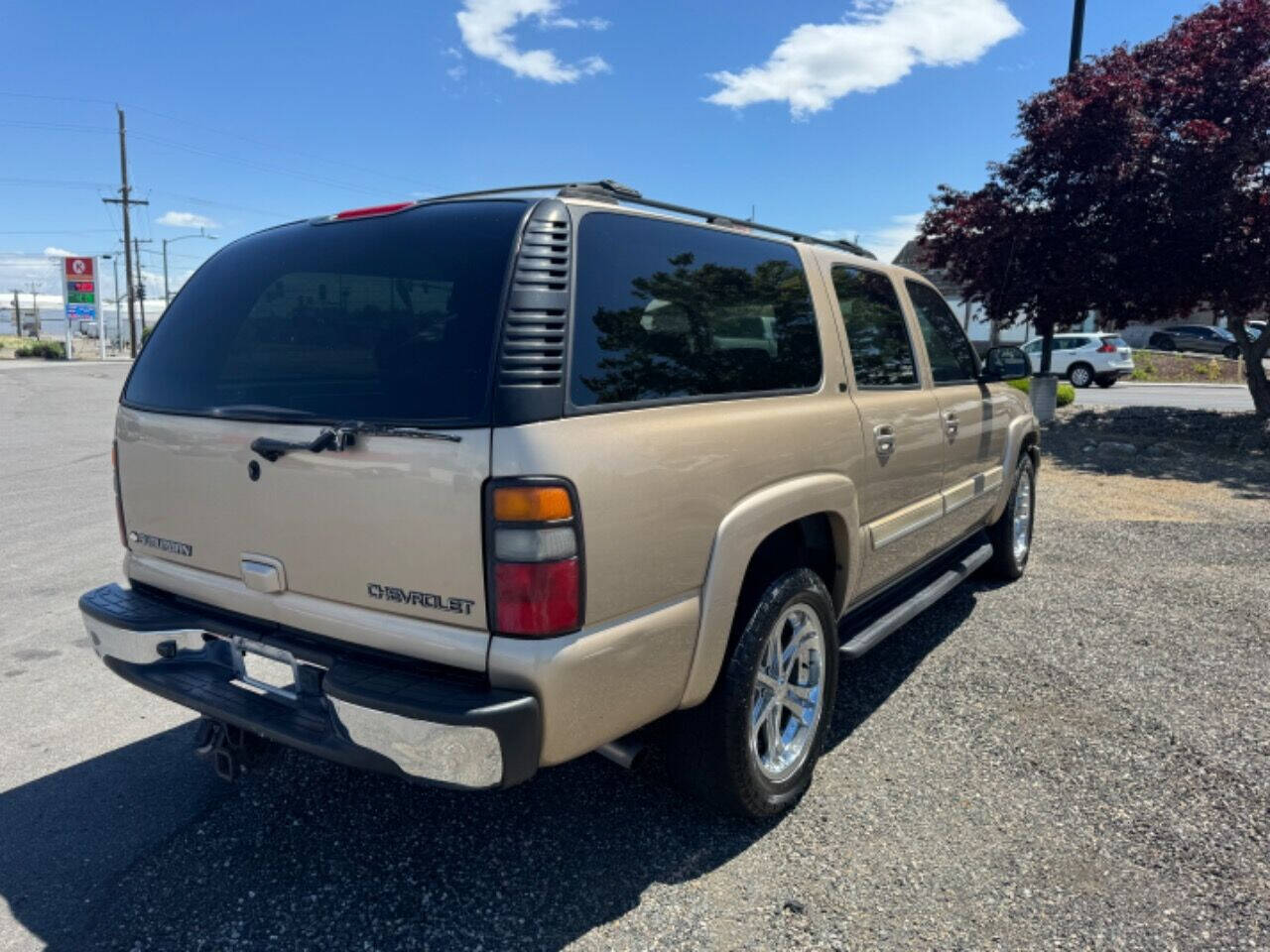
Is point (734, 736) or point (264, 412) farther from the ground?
point (264, 412)

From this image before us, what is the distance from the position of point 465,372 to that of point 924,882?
2.00m

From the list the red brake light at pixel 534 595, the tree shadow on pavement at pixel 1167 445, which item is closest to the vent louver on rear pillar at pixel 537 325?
the red brake light at pixel 534 595

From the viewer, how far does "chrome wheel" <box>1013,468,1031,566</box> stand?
5723mm

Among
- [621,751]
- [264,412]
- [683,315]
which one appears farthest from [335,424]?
[621,751]

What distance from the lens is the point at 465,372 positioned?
2.21 metres

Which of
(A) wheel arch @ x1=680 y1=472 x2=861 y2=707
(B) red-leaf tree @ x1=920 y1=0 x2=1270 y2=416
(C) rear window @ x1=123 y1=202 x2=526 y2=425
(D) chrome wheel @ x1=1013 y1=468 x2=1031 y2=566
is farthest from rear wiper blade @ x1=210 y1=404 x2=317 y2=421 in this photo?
(B) red-leaf tree @ x1=920 y1=0 x2=1270 y2=416

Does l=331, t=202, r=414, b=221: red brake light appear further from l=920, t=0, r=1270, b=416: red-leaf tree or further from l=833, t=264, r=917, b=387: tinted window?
l=920, t=0, r=1270, b=416: red-leaf tree

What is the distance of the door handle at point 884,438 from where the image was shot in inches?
137

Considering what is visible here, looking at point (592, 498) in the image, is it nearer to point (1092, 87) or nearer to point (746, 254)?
point (746, 254)

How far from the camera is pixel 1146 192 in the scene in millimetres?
11742

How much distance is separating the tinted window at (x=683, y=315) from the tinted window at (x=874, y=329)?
0.35 meters

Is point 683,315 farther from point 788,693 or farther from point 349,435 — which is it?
point 788,693

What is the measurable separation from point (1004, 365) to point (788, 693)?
2751mm

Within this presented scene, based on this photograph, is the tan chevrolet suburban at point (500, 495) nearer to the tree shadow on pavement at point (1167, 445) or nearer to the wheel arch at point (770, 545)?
the wheel arch at point (770, 545)
